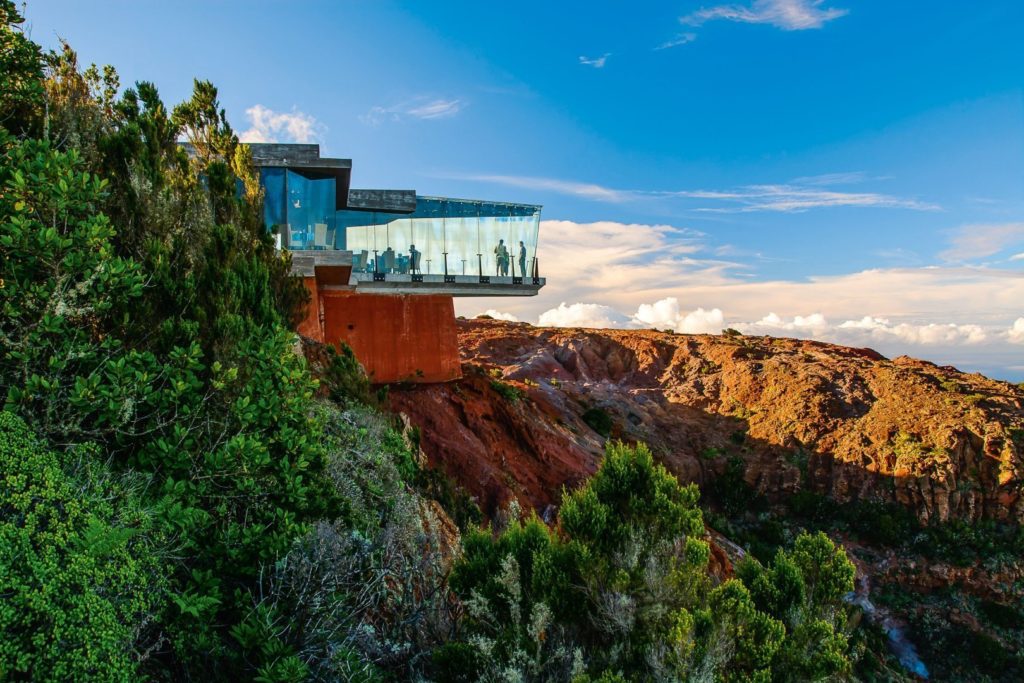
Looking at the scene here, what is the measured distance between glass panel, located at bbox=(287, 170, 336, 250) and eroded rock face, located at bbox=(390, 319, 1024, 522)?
225 inches

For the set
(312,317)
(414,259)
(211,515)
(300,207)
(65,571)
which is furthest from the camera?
(414,259)

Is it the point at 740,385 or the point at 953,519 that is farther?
the point at 740,385

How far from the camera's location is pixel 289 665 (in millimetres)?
5449

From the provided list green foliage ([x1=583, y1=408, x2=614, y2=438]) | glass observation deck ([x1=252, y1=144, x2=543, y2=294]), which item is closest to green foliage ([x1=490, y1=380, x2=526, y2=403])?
glass observation deck ([x1=252, y1=144, x2=543, y2=294])

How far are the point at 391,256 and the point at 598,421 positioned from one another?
17.3 m

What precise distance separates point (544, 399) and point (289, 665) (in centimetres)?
2470

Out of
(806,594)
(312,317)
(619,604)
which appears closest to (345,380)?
(312,317)

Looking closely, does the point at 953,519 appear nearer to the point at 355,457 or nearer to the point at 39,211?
the point at 355,457

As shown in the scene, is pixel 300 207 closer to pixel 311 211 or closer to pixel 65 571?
pixel 311 211

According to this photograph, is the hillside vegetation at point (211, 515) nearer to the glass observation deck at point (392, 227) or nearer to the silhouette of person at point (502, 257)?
the glass observation deck at point (392, 227)

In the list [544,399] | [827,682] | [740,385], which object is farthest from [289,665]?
[740,385]

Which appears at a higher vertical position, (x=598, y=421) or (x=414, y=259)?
(x=414, y=259)

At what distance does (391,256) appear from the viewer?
17609mm

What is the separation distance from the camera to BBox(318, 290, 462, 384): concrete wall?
18.5 metres
